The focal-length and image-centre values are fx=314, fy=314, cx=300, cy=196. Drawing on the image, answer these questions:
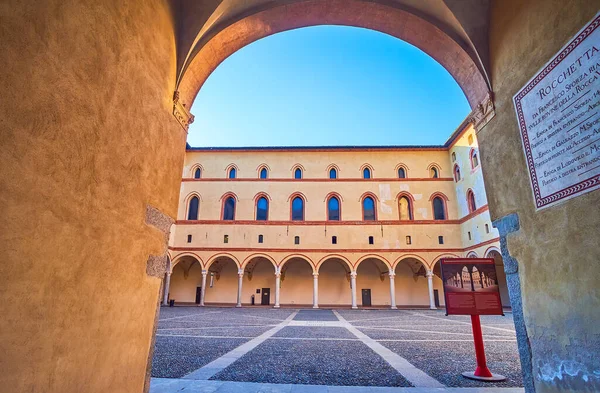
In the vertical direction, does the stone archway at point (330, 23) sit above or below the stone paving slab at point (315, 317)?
above

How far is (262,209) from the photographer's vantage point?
2373cm

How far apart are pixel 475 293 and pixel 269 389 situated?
3291 mm

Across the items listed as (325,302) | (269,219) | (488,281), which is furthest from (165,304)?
(488,281)

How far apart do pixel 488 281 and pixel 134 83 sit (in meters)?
5.30

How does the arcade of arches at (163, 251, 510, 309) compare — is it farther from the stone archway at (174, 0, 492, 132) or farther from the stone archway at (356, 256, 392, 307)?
the stone archway at (174, 0, 492, 132)

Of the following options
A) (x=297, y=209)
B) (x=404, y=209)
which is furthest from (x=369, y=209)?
(x=297, y=209)

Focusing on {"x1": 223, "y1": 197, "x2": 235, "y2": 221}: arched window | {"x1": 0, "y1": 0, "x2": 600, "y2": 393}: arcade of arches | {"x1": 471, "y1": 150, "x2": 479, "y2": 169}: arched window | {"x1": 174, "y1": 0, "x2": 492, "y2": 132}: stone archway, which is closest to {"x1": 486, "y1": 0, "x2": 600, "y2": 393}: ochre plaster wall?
{"x1": 0, "y1": 0, "x2": 600, "y2": 393}: arcade of arches

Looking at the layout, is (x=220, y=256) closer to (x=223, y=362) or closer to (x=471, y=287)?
(x=223, y=362)

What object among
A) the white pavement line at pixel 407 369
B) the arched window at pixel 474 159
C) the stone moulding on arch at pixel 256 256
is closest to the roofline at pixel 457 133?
the arched window at pixel 474 159

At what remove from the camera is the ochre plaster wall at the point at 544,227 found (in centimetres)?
249

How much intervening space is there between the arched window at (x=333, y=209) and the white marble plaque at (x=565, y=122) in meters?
20.1

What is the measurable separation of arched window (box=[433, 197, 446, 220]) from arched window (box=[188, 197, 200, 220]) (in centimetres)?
1759

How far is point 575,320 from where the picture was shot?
2578 millimetres

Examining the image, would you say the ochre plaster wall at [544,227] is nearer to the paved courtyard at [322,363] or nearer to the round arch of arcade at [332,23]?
the round arch of arcade at [332,23]
